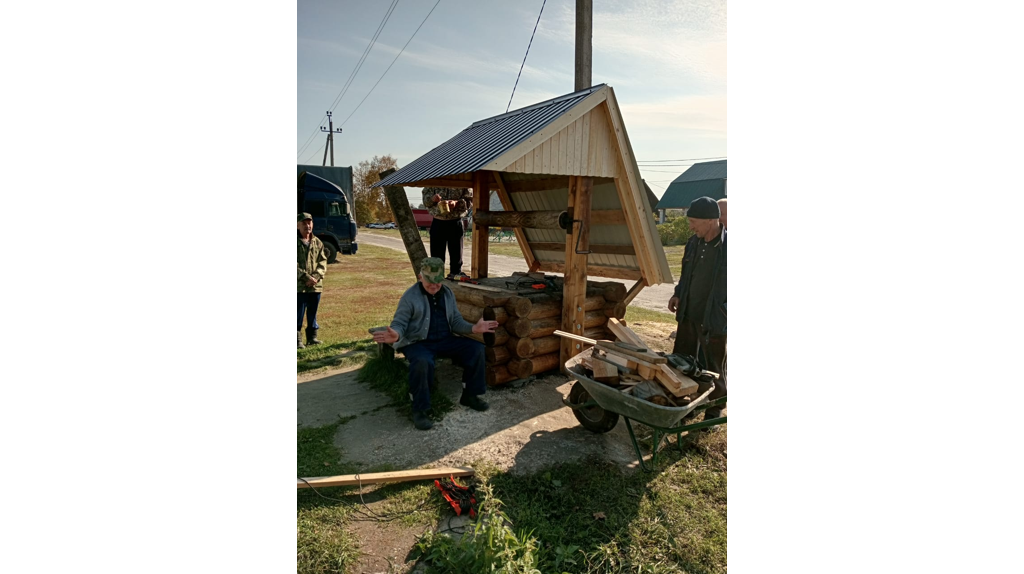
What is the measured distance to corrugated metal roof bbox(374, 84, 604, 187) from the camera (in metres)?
4.47

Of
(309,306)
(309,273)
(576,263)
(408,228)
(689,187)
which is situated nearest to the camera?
(408,228)

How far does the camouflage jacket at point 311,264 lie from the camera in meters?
6.64

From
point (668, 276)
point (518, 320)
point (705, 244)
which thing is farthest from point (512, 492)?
point (668, 276)

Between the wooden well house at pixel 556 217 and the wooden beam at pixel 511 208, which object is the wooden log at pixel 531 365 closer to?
the wooden well house at pixel 556 217

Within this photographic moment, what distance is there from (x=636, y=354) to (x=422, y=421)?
1804 mm

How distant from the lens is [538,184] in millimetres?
6797

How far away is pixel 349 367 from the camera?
20.1 feet

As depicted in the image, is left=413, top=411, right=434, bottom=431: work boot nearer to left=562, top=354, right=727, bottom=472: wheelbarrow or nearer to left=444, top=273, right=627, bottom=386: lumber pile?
left=444, top=273, right=627, bottom=386: lumber pile

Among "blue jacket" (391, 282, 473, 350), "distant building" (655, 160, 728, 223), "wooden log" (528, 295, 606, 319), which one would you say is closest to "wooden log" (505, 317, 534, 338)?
"wooden log" (528, 295, 606, 319)

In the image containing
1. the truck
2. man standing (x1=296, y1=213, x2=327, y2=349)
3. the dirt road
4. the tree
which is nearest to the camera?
man standing (x1=296, y1=213, x2=327, y2=349)

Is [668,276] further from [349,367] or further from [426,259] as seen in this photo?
[349,367]

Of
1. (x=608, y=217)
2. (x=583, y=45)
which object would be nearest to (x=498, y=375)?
(x=608, y=217)

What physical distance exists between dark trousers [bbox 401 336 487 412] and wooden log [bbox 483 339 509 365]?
32 cm

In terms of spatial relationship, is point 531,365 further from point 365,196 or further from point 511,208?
point 365,196
